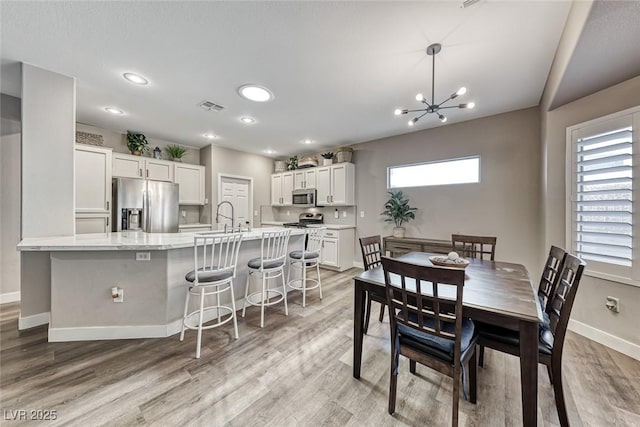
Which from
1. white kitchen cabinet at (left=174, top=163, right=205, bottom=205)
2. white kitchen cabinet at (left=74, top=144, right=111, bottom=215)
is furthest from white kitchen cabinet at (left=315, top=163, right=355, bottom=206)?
white kitchen cabinet at (left=74, top=144, right=111, bottom=215)

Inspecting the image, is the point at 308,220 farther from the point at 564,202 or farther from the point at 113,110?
the point at 564,202

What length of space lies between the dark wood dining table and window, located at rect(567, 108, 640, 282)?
97 cm

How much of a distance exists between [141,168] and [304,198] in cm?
323

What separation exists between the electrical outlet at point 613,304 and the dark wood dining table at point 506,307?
3.41 ft

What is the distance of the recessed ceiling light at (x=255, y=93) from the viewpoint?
2.90 m

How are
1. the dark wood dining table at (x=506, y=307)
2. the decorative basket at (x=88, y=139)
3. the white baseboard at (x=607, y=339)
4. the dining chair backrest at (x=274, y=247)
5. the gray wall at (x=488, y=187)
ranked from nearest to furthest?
the dark wood dining table at (x=506, y=307)
the white baseboard at (x=607, y=339)
the dining chair backrest at (x=274, y=247)
the gray wall at (x=488, y=187)
the decorative basket at (x=88, y=139)

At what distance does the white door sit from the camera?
18.3 ft

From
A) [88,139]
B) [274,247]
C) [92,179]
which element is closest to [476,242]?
[274,247]

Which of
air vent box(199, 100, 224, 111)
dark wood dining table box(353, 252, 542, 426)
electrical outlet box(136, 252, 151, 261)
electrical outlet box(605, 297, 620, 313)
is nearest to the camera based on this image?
dark wood dining table box(353, 252, 542, 426)

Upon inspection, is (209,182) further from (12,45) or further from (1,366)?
(1,366)

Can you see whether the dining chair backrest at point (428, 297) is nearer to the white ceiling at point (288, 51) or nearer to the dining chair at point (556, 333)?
the dining chair at point (556, 333)

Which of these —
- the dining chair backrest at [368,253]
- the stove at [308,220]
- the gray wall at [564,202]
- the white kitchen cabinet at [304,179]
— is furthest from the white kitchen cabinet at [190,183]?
the gray wall at [564,202]

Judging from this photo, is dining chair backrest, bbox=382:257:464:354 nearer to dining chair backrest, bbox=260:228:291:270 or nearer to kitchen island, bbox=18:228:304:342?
dining chair backrest, bbox=260:228:291:270

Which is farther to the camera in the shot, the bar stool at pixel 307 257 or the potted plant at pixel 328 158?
the potted plant at pixel 328 158
